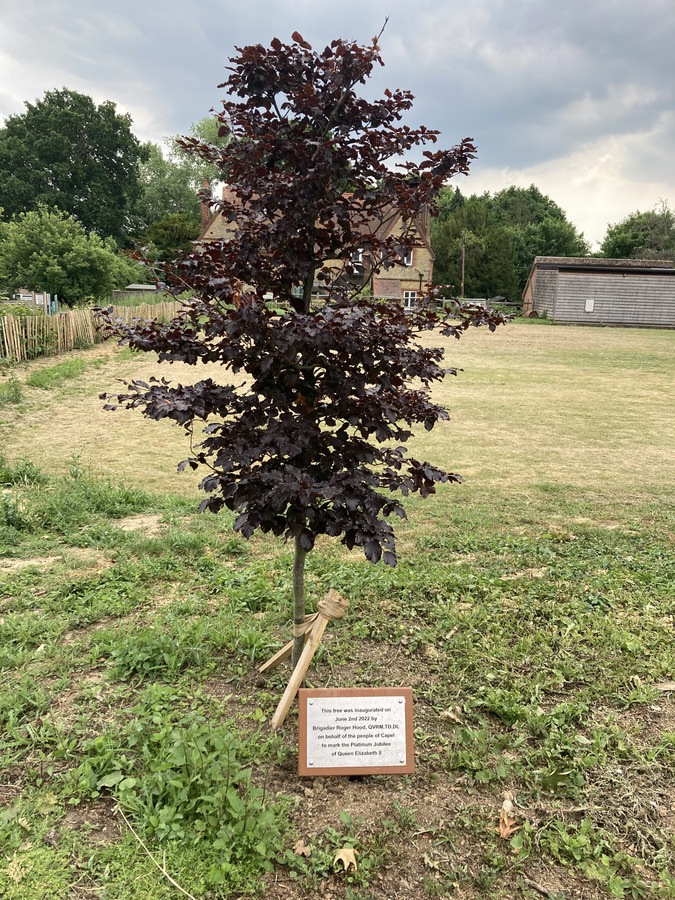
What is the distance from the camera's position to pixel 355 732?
7.69ft

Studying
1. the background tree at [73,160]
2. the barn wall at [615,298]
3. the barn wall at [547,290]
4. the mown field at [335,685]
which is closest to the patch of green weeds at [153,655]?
the mown field at [335,685]

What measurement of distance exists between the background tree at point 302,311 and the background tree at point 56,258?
2333cm

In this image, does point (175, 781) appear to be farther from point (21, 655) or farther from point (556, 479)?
point (556, 479)

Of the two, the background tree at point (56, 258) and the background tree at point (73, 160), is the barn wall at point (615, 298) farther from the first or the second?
the background tree at point (73, 160)

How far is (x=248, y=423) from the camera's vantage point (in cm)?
238

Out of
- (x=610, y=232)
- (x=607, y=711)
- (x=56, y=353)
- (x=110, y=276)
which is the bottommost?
(x=607, y=711)

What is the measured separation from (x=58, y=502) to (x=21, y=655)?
2629mm

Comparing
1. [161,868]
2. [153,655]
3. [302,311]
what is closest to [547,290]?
[302,311]

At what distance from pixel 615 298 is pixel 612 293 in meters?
0.36

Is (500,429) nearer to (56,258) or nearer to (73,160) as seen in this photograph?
(56,258)

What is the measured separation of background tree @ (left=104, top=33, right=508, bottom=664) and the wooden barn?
3393 cm

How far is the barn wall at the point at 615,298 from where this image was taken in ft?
110

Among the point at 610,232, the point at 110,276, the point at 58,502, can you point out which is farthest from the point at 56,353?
the point at 610,232

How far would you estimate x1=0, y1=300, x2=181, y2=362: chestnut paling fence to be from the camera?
14.4 m
